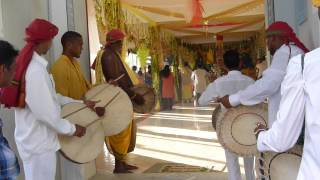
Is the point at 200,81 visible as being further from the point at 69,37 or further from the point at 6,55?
the point at 6,55

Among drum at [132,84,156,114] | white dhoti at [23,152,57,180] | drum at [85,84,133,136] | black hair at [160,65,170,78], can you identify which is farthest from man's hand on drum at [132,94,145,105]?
black hair at [160,65,170,78]

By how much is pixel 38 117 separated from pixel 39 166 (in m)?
0.33

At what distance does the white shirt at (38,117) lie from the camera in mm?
2885

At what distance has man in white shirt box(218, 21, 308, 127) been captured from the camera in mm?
3186

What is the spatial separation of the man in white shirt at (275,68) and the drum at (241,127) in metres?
0.11

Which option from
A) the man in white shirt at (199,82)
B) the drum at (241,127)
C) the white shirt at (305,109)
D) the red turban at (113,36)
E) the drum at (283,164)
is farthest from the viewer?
the man in white shirt at (199,82)

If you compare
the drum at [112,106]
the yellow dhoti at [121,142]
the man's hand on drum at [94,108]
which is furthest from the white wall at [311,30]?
the yellow dhoti at [121,142]

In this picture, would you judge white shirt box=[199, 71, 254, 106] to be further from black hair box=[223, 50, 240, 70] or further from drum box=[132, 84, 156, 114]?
drum box=[132, 84, 156, 114]

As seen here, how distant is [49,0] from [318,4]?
3390mm

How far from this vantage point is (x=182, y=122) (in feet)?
36.8

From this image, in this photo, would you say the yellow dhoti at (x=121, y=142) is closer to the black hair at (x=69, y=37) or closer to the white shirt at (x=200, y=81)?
the black hair at (x=69, y=37)

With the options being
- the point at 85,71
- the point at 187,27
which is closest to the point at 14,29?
the point at 85,71

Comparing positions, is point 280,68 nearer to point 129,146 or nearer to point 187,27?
point 129,146

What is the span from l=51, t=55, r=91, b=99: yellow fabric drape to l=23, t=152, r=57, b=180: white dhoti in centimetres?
117
